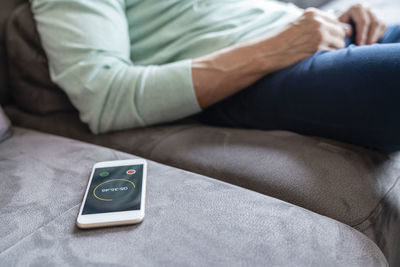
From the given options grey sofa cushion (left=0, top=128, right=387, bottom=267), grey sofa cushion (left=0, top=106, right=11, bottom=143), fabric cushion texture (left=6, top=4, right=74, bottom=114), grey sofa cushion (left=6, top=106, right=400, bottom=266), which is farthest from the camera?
fabric cushion texture (left=6, top=4, right=74, bottom=114)

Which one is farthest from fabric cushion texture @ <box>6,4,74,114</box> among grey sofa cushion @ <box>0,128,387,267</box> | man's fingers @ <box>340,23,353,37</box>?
man's fingers @ <box>340,23,353,37</box>

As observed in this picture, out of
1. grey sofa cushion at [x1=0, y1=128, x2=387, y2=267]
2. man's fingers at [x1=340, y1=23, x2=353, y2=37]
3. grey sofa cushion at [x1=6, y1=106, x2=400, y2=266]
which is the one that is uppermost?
man's fingers at [x1=340, y1=23, x2=353, y2=37]

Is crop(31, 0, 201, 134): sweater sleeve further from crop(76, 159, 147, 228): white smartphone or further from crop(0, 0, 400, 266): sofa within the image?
crop(76, 159, 147, 228): white smartphone

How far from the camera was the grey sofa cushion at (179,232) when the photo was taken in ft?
1.13

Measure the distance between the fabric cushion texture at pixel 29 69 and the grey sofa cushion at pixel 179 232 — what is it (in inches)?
11.8

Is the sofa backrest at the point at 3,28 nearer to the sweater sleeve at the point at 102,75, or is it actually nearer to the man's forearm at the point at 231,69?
the sweater sleeve at the point at 102,75

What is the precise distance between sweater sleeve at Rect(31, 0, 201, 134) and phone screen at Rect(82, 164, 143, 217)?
0.18 m

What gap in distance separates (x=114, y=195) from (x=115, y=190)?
1 centimetres

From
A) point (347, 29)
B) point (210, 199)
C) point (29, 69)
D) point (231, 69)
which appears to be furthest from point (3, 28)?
point (347, 29)

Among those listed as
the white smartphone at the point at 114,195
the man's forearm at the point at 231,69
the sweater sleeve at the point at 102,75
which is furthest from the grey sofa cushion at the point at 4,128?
the man's forearm at the point at 231,69

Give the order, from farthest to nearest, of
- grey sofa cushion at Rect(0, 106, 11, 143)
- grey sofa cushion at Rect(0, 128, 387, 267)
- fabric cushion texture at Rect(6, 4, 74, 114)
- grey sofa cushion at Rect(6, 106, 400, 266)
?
fabric cushion texture at Rect(6, 4, 74, 114) → grey sofa cushion at Rect(0, 106, 11, 143) → grey sofa cushion at Rect(6, 106, 400, 266) → grey sofa cushion at Rect(0, 128, 387, 267)

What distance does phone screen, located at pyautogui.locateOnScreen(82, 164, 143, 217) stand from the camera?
41cm

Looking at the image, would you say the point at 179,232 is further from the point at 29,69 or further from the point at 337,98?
the point at 29,69

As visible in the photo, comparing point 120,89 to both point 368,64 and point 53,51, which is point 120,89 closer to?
point 53,51
